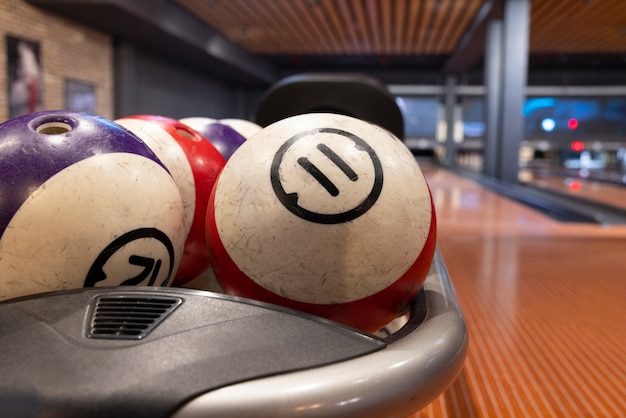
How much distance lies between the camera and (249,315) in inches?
21.4

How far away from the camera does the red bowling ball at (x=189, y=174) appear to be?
94 centimetres

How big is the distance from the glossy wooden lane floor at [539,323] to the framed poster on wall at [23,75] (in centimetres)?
484

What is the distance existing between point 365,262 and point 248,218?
0.16 meters

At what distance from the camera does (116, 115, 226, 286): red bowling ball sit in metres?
0.94

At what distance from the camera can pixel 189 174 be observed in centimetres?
96

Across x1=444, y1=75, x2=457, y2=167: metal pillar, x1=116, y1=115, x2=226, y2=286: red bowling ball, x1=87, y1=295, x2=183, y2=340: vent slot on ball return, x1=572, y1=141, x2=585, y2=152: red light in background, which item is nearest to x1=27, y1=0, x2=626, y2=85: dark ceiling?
x1=444, y1=75, x2=457, y2=167: metal pillar

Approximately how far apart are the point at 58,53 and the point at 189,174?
610 cm

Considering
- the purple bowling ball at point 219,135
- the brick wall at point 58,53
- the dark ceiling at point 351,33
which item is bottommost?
the purple bowling ball at point 219,135

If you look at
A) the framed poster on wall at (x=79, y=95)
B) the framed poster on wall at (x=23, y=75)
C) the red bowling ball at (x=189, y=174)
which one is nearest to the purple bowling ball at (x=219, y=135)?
the red bowling ball at (x=189, y=174)

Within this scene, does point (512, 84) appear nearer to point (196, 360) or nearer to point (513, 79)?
point (513, 79)

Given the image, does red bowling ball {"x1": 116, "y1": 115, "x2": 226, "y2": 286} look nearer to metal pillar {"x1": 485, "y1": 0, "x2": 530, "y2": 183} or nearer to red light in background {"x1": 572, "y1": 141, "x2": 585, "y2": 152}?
metal pillar {"x1": 485, "y1": 0, "x2": 530, "y2": 183}

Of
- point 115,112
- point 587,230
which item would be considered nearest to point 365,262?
point 587,230

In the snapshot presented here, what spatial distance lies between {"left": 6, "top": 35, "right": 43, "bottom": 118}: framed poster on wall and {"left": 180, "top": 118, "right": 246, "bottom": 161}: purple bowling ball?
487 cm

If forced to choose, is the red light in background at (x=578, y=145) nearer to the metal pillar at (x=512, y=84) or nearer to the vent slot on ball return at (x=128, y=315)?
the metal pillar at (x=512, y=84)
